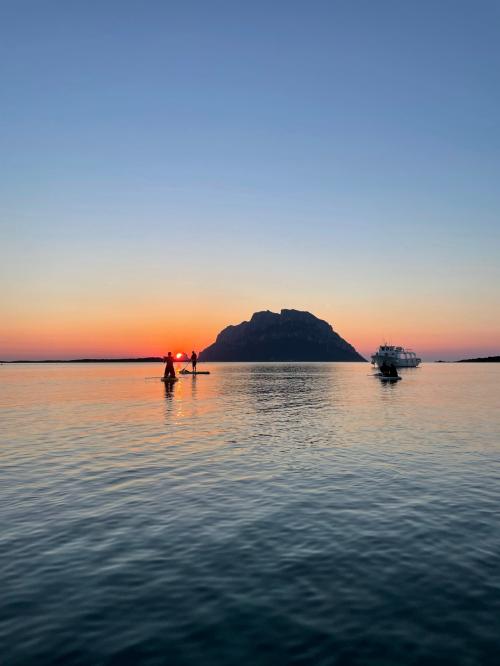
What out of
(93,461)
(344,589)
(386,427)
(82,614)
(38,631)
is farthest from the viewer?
(386,427)

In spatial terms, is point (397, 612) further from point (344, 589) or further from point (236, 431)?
point (236, 431)

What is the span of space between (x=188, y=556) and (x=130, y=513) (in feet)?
13.7

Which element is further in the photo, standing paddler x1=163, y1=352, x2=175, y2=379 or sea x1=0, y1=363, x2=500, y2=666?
standing paddler x1=163, y1=352, x2=175, y2=379

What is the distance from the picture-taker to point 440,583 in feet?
35.2

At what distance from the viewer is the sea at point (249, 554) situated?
8.40 meters

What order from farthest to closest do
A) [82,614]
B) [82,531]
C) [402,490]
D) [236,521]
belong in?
[402,490]
[236,521]
[82,531]
[82,614]

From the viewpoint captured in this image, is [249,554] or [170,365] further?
[170,365]

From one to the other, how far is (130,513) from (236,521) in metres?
3.41

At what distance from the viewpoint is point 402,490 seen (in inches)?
734

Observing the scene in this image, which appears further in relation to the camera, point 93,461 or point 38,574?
point 93,461

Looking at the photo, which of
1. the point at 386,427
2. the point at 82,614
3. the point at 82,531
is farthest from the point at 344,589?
the point at 386,427

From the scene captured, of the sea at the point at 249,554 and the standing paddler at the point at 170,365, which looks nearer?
the sea at the point at 249,554

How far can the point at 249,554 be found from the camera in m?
12.4

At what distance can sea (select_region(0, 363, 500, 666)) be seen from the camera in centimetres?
840
